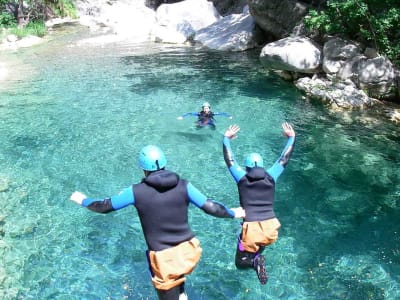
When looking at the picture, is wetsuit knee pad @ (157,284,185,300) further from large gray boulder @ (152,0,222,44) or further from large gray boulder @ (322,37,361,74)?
large gray boulder @ (152,0,222,44)

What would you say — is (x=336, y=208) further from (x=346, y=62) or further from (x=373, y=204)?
(x=346, y=62)

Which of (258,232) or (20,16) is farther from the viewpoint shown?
(20,16)

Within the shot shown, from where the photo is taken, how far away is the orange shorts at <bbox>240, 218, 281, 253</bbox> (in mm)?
6035

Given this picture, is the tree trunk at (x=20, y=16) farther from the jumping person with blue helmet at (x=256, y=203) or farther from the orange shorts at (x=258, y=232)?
the orange shorts at (x=258, y=232)

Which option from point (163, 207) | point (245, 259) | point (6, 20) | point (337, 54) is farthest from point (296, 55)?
point (6, 20)

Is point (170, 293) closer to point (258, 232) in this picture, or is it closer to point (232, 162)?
point (258, 232)

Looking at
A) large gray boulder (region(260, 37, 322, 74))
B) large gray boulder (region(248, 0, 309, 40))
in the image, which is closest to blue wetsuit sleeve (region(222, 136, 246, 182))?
large gray boulder (region(260, 37, 322, 74))

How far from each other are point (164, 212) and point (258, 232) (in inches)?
74.4

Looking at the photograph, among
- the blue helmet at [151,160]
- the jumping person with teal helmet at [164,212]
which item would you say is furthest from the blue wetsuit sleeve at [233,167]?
the blue helmet at [151,160]

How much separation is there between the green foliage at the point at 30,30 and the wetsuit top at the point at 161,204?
108 ft

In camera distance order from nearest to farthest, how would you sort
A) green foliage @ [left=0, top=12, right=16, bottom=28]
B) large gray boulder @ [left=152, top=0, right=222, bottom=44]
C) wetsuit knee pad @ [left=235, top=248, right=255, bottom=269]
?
wetsuit knee pad @ [left=235, top=248, right=255, bottom=269] → large gray boulder @ [left=152, top=0, right=222, bottom=44] → green foliage @ [left=0, top=12, right=16, bottom=28]

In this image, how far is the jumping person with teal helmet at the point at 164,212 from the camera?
469 cm

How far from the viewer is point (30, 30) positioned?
34.8 m

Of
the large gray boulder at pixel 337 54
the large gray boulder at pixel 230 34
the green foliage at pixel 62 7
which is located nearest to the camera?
the large gray boulder at pixel 337 54
